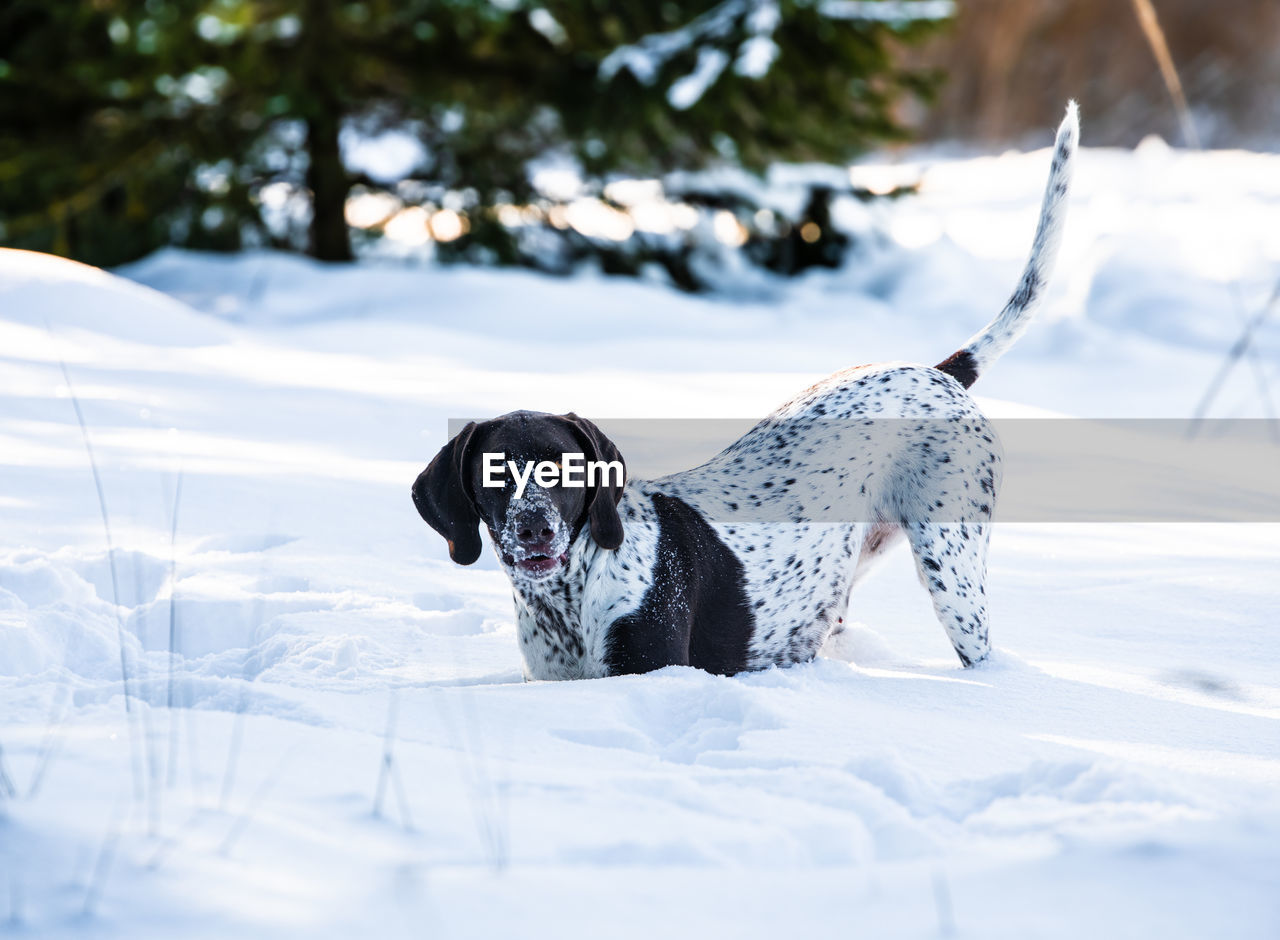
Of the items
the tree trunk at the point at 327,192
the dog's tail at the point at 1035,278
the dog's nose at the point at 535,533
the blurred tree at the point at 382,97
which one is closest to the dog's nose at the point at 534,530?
the dog's nose at the point at 535,533

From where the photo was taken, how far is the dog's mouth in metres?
2.87

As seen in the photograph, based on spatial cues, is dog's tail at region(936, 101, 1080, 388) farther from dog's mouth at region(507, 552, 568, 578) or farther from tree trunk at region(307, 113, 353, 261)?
tree trunk at region(307, 113, 353, 261)

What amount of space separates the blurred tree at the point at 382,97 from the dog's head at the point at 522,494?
582cm

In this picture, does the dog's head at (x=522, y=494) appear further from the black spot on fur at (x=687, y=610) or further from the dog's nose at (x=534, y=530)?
the black spot on fur at (x=687, y=610)

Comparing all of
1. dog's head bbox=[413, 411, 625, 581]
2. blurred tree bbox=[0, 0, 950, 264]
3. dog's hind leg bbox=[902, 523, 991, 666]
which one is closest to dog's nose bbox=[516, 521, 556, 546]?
dog's head bbox=[413, 411, 625, 581]

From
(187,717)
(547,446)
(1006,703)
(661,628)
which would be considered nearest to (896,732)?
(1006,703)

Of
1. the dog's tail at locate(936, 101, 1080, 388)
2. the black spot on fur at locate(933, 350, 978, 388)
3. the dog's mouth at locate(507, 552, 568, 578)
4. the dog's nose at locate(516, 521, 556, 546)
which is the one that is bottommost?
the dog's mouth at locate(507, 552, 568, 578)

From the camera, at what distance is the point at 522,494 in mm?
2852

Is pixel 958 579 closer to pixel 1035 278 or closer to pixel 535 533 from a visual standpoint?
pixel 1035 278

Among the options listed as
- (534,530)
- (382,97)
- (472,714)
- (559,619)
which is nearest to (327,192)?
(382,97)

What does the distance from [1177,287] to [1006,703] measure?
703cm

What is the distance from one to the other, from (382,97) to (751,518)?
7.27 metres

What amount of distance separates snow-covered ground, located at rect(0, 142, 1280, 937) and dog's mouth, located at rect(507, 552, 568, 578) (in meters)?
0.29

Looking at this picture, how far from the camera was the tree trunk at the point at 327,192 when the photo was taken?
31.3ft
